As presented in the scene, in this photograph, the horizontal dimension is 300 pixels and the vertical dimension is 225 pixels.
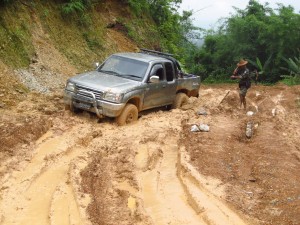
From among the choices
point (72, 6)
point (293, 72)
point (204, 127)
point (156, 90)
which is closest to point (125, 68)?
point (156, 90)

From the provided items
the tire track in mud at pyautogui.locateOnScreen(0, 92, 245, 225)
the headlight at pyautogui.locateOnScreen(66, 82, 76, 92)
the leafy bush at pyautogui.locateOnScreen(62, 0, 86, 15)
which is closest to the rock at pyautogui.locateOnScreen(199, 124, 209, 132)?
the tire track in mud at pyautogui.locateOnScreen(0, 92, 245, 225)

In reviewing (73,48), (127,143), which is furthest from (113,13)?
(127,143)

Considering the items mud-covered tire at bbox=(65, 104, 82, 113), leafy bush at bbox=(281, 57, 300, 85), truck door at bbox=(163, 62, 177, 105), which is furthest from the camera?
leafy bush at bbox=(281, 57, 300, 85)

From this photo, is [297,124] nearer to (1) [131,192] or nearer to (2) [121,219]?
(1) [131,192]

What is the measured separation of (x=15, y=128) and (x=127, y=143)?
2228 mm

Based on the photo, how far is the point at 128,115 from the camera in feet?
37.8

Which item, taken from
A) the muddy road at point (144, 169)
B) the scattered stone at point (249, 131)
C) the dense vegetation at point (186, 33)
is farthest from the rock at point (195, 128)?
the dense vegetation at point (186, 33)

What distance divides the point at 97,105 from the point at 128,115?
2.76 ft

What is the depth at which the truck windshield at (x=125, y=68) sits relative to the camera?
483 inches

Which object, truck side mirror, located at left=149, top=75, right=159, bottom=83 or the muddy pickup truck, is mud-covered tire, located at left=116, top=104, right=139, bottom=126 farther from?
truck side mirror, located at left=149, top=75, right=159, bottom=83

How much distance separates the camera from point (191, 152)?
958 cm

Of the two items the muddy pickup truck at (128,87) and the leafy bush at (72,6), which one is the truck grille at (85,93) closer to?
the muddy pickup truck at (128,87)

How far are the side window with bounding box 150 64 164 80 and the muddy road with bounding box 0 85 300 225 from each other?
3.52 feet

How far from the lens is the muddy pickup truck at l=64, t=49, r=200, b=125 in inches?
437
